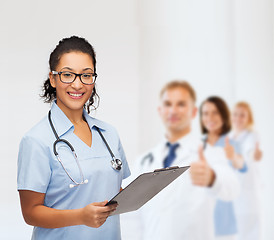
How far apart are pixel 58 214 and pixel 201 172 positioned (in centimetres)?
197

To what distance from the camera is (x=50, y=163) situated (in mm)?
1247

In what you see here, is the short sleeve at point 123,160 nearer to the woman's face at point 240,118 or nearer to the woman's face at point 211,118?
the woman's face at point 211,118

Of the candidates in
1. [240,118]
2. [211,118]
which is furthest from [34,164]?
[240,118]

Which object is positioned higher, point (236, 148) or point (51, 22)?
point (51, 22)

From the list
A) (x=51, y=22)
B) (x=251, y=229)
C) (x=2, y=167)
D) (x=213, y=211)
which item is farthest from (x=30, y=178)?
(x=251, y=229)

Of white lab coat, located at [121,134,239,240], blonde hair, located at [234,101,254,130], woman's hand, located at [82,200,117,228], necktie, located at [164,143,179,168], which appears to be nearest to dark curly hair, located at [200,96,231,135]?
blonde hair, located at [234,101,254,130]

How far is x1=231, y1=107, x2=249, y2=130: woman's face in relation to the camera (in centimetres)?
325

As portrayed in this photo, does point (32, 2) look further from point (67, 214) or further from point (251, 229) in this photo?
point (251, 229)

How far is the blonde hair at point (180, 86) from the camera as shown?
9.92 feet

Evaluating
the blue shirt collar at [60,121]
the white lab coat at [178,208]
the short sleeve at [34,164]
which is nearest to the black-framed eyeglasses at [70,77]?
the blue shirt collar at [60,121]

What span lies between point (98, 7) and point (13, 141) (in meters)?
1.06

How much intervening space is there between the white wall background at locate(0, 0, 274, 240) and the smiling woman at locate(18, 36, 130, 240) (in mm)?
1451

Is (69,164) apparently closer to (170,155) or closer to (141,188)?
(141,188)

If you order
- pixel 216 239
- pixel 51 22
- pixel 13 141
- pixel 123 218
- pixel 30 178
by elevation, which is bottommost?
pixel 216 239
